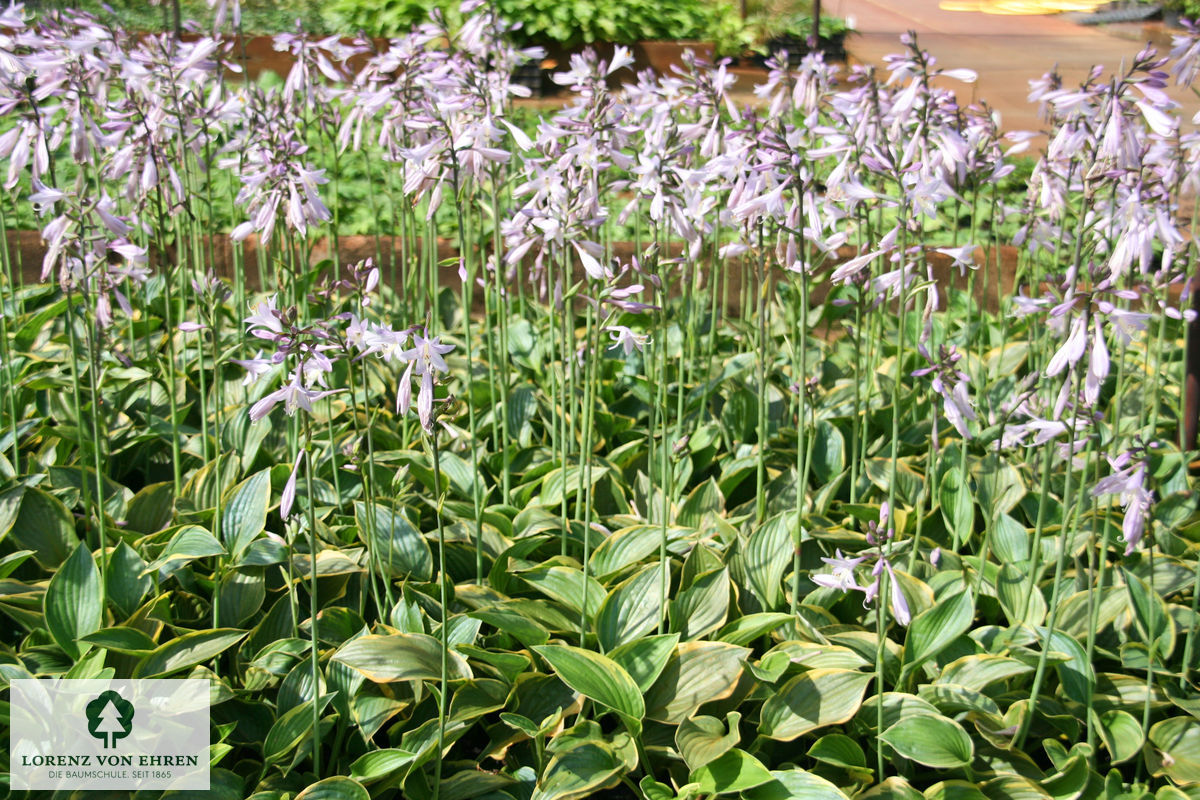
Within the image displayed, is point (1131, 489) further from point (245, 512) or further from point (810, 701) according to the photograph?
point (245, 512)

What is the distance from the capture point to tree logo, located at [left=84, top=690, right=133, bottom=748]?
2395 mm

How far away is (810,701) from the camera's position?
250cm

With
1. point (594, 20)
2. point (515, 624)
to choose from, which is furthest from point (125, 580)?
point (594, 20)

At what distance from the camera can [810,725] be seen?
244 centimetres

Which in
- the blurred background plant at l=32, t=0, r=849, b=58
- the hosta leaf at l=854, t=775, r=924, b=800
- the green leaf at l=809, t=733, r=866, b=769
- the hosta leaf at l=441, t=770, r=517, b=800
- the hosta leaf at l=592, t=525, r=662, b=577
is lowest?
the hosta leaf at l=441, t=770, r=517, b=800

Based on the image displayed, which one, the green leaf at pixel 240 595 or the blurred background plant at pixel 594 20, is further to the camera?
the blurred background plant at pixel 594 20

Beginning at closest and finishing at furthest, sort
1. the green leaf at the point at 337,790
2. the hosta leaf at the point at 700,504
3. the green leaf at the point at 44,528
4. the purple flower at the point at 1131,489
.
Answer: the purple flower at the point at 1131,489 < the green leaf at the point at 337,790 < the green leaf at the point at 44,528 < the hosta leaf at the point at 700,504

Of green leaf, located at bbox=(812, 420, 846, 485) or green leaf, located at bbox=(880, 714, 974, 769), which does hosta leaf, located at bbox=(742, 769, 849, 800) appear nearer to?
green leaf, located at bbox=(880, 714, 974, 769)

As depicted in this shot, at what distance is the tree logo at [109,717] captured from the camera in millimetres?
2395

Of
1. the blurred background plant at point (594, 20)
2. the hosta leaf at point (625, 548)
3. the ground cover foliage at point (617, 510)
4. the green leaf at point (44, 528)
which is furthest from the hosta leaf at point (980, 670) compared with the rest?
the blurred background plant at point (594, 20)

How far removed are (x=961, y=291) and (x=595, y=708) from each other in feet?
11.0

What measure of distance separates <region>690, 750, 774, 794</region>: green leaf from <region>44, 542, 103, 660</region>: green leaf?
4.92 ft

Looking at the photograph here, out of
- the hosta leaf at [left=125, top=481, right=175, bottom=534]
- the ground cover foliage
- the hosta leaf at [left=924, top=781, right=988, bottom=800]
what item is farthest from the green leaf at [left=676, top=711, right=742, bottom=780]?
the hosta leaf at [left=125, top=481, right=175, bottom=534]

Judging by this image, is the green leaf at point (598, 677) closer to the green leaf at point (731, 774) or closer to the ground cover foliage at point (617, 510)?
the ground cover foliage at point (617, 510)
